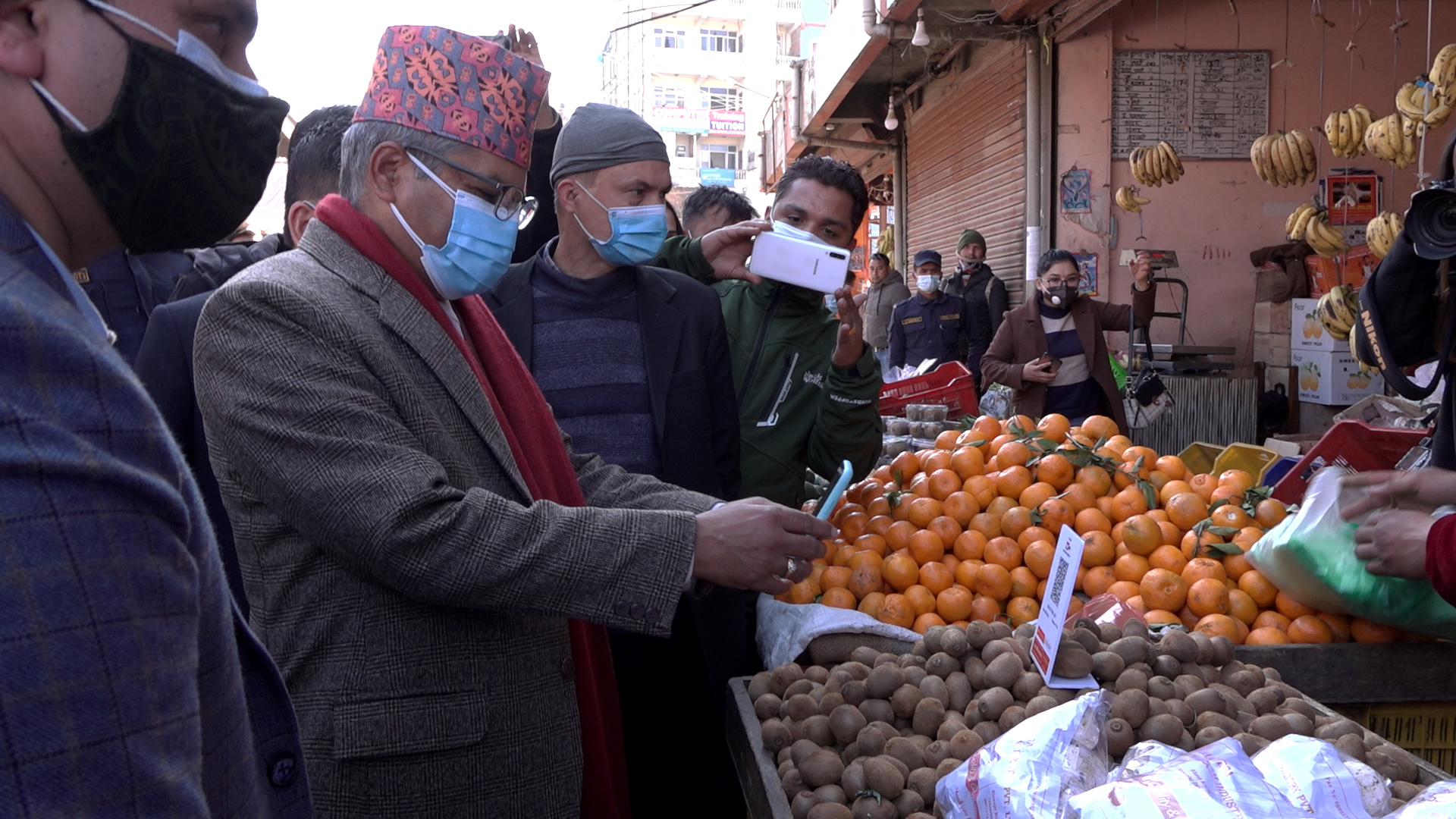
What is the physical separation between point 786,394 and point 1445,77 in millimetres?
5243

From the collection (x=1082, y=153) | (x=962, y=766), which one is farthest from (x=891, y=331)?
(x=962, y=766)

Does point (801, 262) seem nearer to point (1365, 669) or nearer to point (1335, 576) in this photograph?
point (1335, 576)

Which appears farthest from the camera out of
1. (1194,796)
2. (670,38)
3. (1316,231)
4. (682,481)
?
(670,38)

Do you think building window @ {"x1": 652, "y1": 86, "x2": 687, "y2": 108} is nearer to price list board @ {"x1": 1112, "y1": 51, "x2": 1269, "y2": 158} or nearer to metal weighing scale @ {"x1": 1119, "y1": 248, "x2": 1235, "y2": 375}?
price list board @ {"x1": 1112, "y1": 51, "x2": 1269, "y2": 158}

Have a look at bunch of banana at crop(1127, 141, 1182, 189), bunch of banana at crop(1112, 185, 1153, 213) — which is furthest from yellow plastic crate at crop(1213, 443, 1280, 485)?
bunch of banana at crop(1112, 185, 1153, 213)

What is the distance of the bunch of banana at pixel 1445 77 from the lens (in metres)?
5.85

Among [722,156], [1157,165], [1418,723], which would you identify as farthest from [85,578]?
[722,156]

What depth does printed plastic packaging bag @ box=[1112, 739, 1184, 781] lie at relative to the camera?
4.94 ft

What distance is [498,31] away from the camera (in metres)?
3.26

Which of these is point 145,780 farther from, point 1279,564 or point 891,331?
point 891,331

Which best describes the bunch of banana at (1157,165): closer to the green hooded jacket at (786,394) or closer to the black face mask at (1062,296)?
the black face mask at (1062,296)

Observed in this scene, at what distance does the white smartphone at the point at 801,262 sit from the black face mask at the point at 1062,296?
399 centimetres

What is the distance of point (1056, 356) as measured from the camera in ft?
21.7

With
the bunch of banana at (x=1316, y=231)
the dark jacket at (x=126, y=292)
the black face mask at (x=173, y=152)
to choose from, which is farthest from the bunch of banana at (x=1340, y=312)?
the black face mask at (x=173, y=152)
